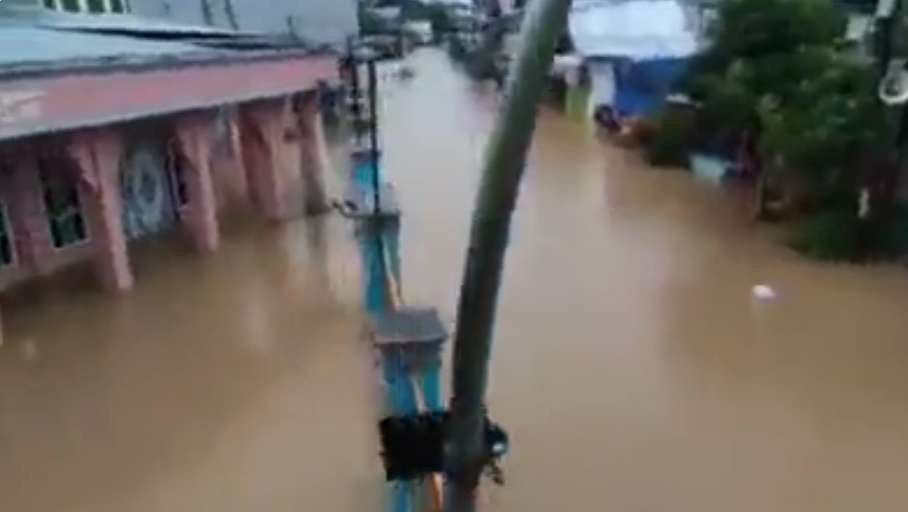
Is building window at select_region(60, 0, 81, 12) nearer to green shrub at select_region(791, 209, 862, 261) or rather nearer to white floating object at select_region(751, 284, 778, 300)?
green shrub at select_region(791, 209, 862, 261)

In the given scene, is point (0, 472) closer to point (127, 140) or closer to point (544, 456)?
point (544, 456)

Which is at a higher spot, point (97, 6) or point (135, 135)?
point (97, 6)

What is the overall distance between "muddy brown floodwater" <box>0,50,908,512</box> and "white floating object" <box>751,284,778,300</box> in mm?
149

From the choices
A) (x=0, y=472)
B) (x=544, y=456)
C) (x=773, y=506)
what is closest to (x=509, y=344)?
(x=544, y=456)

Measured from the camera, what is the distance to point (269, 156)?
13.2 m

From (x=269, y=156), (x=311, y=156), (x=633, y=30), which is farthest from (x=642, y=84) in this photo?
(x=269, y=156)

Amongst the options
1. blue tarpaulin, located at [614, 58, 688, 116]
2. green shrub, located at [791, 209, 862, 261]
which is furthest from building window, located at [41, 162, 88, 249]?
blue tarpaulin, located at [614, 58, 688, 116]

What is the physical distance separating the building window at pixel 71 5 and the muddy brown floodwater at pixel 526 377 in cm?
735

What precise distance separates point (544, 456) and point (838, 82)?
20.5ft

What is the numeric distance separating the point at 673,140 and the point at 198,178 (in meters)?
8.09

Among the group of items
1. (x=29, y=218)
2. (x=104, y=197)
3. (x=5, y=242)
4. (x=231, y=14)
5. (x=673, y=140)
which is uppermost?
(x=231, y=14)

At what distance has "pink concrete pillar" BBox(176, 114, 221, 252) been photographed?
37.5 feet

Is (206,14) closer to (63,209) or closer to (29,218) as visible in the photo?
(63,209)

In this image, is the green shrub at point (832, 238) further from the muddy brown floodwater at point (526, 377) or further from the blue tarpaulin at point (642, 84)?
the blue tarpaulin at point (642, 84)
